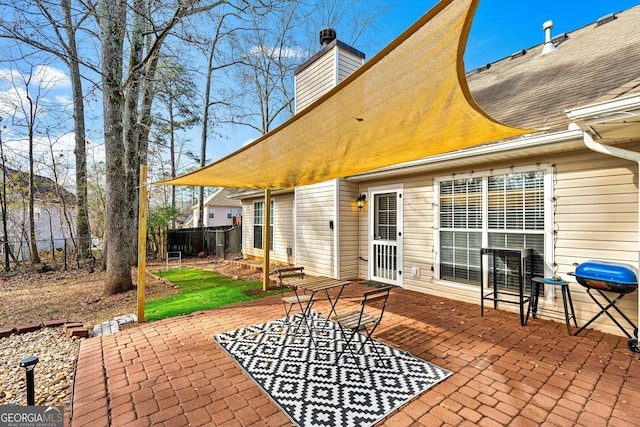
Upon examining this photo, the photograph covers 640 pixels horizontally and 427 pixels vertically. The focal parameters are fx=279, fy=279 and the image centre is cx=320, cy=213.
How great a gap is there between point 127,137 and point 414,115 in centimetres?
674

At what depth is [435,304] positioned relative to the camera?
16.2 feet

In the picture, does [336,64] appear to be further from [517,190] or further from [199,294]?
[199,294]

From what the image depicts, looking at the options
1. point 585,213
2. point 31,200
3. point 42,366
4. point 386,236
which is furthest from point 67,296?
point 585,213

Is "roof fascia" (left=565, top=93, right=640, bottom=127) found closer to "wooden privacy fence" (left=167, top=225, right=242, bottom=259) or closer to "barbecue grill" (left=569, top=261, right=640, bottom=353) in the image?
"barbecue grill" (left=569, top=261, right=640, bottom=353)

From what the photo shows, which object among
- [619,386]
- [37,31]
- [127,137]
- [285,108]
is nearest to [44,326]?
[127,137]

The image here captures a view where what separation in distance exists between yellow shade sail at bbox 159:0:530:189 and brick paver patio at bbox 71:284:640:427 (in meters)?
2.30

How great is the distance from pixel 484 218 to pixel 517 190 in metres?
0.66

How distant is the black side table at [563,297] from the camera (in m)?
3.63

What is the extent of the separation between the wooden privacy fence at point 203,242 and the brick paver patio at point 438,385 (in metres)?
8.62

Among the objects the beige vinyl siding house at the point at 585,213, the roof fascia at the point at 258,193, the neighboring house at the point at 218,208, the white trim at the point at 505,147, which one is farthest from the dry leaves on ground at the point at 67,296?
the neighboring house at the point at 218,208

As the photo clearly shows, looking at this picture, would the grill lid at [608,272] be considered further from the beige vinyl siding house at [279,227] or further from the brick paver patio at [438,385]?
the beige vinyl siding house at [279,227]

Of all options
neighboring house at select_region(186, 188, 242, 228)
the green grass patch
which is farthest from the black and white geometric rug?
neighboring house at select_region(186, 188, 242, 228)

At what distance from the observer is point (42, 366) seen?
9.58 ft

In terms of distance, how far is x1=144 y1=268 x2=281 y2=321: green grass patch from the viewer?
4.78 m
